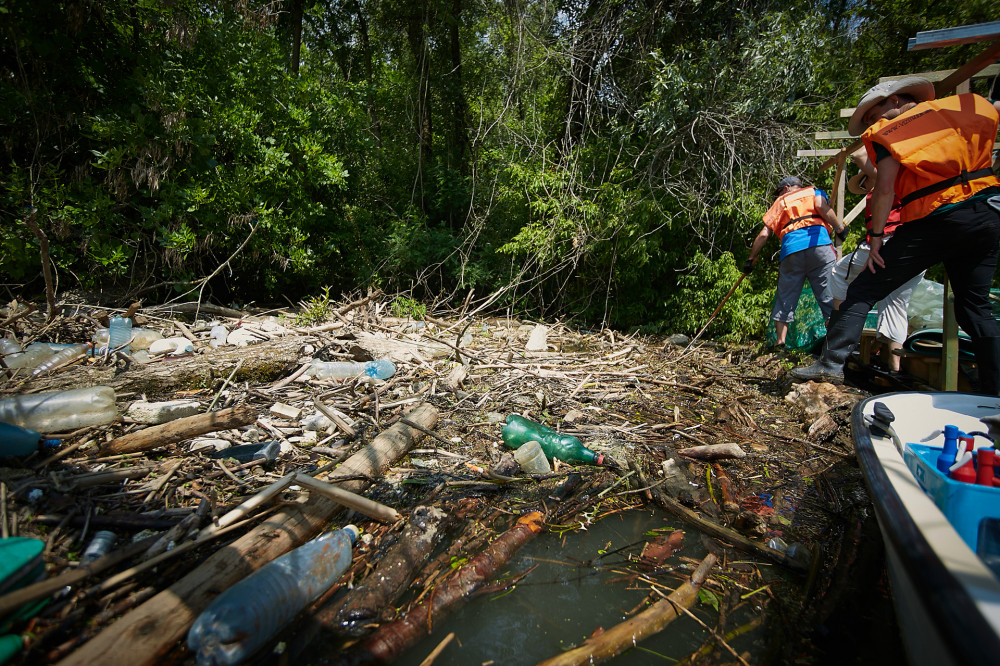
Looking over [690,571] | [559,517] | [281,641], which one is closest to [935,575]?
[690,571]

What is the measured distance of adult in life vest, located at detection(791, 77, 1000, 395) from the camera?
126 inches

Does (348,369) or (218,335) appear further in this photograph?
(218,335)

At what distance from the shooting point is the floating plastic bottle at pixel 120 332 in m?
5.18

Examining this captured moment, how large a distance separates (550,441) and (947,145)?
3.32m

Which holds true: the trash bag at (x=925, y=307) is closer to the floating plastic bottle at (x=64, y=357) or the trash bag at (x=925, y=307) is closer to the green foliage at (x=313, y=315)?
the green foliage at (x=313, y=315)

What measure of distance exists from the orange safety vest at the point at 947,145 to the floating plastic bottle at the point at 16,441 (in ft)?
19.3

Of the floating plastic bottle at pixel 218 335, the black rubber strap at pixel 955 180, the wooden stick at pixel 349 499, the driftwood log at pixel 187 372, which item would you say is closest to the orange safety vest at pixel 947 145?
the black rubber strap at pixel 955 180

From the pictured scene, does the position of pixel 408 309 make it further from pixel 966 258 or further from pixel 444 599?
pixel 966 258

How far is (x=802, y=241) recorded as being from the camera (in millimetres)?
5082

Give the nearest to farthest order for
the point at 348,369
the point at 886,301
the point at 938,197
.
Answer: the point at 938,197, the point at 886,301, the point at 348,369

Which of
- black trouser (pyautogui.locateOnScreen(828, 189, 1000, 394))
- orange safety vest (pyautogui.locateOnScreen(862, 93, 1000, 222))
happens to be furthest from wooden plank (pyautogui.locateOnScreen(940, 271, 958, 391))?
orange safety vest (pyautogui.locateOnScreen(862, 93, 1000, 222))

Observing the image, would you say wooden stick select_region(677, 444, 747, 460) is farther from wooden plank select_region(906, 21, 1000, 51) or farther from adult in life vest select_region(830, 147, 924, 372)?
wooden plank select_region(906, 21, 1000, 51)

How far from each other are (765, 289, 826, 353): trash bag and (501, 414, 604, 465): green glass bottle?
3.68 meters

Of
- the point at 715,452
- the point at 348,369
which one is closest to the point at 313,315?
the point at 348,369
